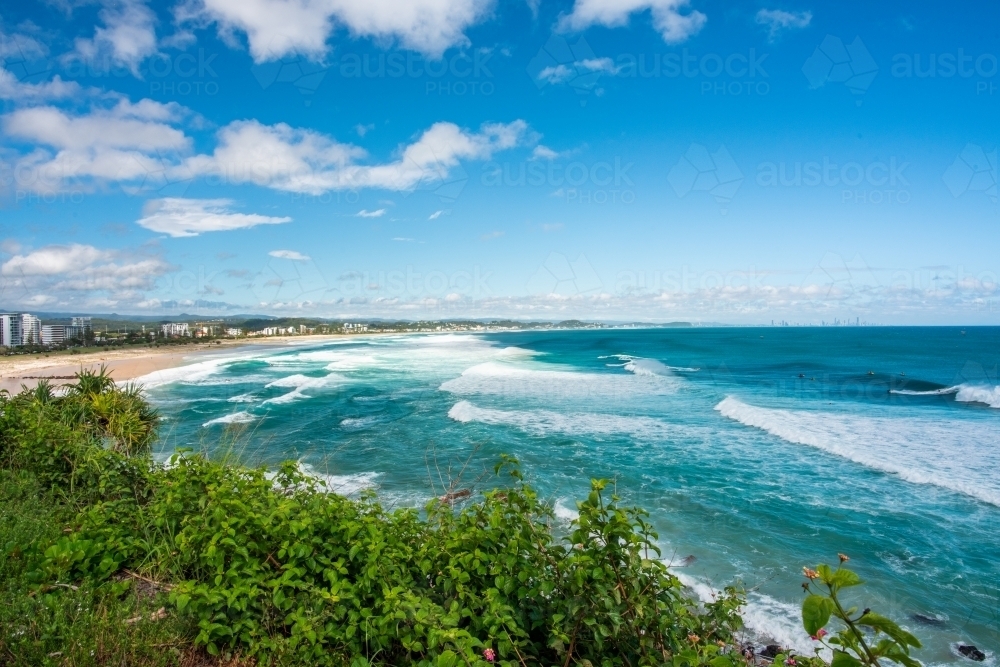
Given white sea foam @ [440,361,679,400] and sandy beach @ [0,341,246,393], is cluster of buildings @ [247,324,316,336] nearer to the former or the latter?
sandy beach @ [0,341,246,393]

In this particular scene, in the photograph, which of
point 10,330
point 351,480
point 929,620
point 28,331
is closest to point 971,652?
point 929,620

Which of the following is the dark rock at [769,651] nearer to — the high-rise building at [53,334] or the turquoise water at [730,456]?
the turquoise water at [730,456]

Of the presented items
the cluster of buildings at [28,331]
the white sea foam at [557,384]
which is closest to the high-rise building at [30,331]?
the cluster of buildings at [28,331]

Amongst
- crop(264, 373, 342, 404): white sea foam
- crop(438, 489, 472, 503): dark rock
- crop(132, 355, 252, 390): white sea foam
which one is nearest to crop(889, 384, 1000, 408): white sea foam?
crop(438, 489, 472, 503): dark rock

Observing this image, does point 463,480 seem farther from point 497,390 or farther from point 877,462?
point 497,390

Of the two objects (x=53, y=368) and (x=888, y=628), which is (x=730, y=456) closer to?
(x=888, y=628)

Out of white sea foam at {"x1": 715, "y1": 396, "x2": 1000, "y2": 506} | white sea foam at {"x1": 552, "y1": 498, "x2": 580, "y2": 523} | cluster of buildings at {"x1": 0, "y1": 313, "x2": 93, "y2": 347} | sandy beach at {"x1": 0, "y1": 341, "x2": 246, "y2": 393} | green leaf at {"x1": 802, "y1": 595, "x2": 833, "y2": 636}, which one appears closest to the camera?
green leaf at {"x1": 802, "y1": 595, "x2": 833, "y2": 636}
